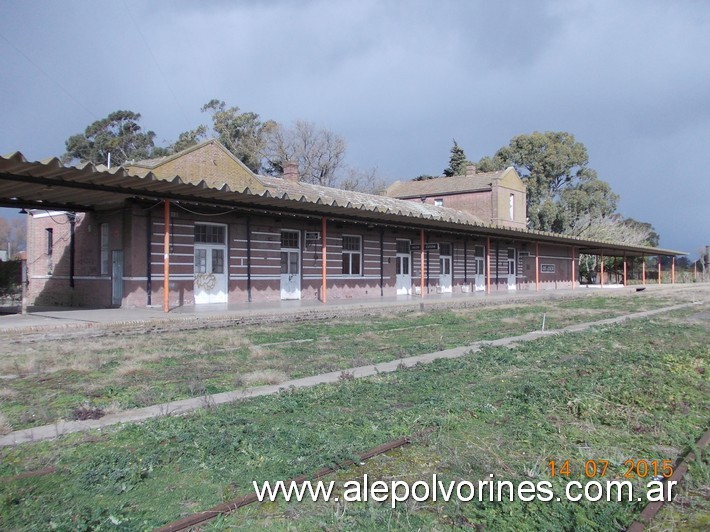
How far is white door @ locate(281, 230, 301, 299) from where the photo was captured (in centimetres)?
2211

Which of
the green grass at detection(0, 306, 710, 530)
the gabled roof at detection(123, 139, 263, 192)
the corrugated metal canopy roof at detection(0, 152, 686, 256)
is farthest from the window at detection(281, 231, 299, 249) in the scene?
the green grass at detection(0, 306, 710, 530)

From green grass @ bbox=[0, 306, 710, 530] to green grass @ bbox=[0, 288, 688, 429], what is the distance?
130 cm

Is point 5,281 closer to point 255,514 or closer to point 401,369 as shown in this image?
point 401,369

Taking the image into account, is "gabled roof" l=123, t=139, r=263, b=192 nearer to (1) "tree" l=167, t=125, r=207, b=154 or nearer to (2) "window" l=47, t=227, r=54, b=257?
(2) "window" l=47, t=227, r=54, b=257

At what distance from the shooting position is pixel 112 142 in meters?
61.3

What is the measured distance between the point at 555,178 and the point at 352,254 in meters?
44.6

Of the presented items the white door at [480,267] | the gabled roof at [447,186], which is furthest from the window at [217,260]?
the gabled roof at [447,186]

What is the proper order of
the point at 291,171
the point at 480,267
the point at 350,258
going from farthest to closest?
the point at 480,267
the point at 291,171
the point at 350,258

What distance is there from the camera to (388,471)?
172 inches

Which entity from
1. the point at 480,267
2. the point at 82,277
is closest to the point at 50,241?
the point at 82,277

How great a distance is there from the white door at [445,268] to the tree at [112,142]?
4208 cm

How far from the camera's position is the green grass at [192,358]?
22.6 feet

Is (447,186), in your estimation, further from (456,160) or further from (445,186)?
(456,160)

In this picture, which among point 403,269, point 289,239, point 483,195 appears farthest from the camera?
point 483,195
